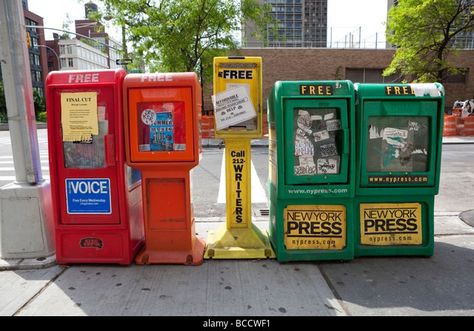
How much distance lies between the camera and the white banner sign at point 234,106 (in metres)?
3.70

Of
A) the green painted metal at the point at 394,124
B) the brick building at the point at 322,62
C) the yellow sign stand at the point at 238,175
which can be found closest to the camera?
the green painted metal at the point at 394,124

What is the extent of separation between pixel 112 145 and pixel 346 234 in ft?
8.00

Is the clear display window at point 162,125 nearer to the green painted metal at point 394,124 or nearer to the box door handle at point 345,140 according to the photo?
the box door handle at point 345,140

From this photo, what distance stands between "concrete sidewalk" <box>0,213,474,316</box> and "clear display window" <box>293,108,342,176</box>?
3.16 ft

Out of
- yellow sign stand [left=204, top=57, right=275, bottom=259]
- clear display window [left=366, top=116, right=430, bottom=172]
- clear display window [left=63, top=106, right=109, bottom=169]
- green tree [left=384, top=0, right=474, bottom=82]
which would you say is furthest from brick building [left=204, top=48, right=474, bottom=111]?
clear display window [left=366, top=116, right=430, bottom=172]

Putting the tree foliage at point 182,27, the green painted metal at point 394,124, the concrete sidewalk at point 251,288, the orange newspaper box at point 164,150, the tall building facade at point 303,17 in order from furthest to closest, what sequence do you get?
1. the tall building facade at point 303,17
2. the tree foliage at point 182,27
3. the green painted metal at point 394,124
4. the orange newspaper box at point 164,150
5. the concrete sidewalk at point 251,288

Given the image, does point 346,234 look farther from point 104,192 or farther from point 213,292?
point 104,192

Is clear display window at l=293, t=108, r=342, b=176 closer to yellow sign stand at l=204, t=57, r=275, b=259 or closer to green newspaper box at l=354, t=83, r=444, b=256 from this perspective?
green newspaper box at l=354, t=83, r=444, b=256

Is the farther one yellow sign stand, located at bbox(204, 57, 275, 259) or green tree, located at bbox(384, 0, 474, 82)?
green tree, located at bbox(384, 0, 474, 82)

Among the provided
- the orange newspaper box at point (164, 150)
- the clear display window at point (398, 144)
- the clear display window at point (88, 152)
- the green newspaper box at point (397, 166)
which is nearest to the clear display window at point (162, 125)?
the orange newspaper box at point (164, 150)

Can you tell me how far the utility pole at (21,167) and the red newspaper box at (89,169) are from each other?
10.7 inches

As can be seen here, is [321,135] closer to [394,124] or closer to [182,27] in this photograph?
[394,124]

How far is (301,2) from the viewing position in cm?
6088

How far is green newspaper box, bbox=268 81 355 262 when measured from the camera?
11.2 ft
